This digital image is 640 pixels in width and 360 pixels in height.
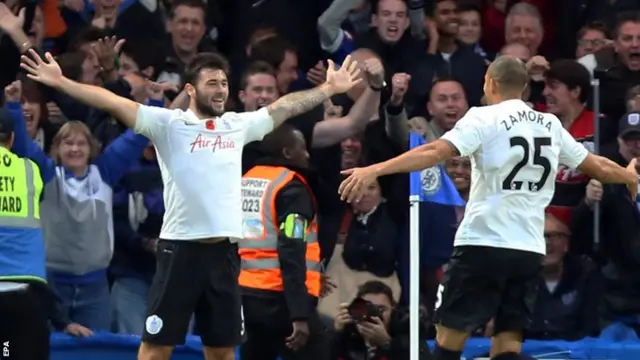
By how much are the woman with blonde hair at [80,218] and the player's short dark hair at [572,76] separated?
3376 mm

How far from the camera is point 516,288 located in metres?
10.5

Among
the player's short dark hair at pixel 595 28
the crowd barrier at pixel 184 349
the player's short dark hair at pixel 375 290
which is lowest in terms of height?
the crowd barrier at pixel 184 349

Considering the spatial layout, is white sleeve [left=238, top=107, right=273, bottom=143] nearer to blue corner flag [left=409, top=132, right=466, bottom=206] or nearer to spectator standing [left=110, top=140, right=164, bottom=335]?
blue corner flag [left=409, top=132, right=466, bottom=206]

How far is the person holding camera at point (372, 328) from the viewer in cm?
1154

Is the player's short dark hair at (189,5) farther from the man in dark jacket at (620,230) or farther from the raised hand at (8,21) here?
the man in dark jacket at (620,230)

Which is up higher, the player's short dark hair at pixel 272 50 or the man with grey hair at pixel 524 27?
the man with grey hair at pixel 524 27

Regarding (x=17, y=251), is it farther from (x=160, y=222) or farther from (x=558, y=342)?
(x=558, y=342)

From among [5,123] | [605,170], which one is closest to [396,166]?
[605,170]

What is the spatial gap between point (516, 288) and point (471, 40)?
4.24 m

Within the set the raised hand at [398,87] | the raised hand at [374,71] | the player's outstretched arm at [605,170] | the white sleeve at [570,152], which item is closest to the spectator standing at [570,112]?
the raised hand at [398,87]

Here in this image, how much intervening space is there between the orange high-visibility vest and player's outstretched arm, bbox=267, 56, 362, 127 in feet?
1.82

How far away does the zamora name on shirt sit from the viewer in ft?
33.4

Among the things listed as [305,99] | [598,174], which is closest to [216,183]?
[305,99]

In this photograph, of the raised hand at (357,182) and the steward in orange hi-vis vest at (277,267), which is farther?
the steward in orange hi-vis vest at (277,267)
